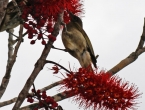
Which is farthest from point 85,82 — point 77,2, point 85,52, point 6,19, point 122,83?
point 6,19

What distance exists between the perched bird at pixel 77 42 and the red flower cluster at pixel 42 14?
0.37ft

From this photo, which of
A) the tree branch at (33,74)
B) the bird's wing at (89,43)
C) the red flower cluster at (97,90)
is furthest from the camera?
the bird's wing at (89,43)

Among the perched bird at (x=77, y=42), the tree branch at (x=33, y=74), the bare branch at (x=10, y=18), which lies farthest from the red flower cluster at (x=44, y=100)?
the bare branch at (x=10, y=18)

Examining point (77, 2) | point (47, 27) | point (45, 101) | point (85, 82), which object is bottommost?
point (45, 101)

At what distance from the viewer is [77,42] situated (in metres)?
2.60

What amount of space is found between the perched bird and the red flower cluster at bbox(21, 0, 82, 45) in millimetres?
114

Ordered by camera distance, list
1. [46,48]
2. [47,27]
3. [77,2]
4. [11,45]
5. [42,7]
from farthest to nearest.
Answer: [11,45] < [77,2] < [42,7] < [47,27] < [46,48]

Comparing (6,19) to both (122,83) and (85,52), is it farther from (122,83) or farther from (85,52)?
(122,83)

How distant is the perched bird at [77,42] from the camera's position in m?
2.53

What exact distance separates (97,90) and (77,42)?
0.53 metres

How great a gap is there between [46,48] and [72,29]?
799mm

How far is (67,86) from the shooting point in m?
2.26

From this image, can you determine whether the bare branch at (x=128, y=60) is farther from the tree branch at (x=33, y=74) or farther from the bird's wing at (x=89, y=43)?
the tree branch at (x=33, y=74)

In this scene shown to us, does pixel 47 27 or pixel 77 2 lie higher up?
pixel 77 2
